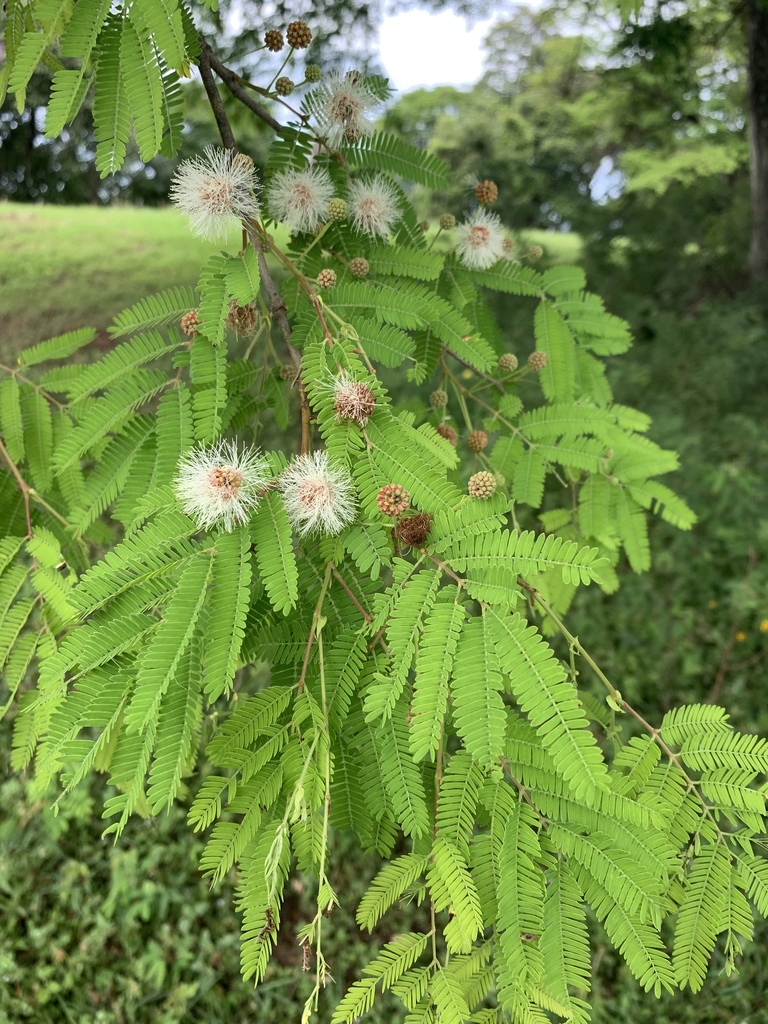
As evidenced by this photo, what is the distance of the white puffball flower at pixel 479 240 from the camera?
1904 mm

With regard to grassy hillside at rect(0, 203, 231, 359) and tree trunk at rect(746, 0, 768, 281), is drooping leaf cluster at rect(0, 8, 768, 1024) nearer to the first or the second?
grassy hillside at rect(0, 203, 231, 359)

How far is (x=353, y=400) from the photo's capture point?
3.69 ft

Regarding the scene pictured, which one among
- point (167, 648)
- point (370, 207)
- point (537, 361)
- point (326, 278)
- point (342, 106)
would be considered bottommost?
point (167, 648)

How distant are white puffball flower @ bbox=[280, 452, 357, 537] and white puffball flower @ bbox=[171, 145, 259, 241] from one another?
0.62 m

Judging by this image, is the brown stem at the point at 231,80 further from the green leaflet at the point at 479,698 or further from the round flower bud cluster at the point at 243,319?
the green leaflet at the point at 479,698

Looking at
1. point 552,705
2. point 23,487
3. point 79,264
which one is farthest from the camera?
point 79,264

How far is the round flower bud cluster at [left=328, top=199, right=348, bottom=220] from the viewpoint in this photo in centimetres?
157

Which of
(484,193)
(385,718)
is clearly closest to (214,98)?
(484,193)

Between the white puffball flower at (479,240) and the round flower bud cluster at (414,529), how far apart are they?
116cm

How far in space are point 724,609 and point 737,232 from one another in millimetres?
5220

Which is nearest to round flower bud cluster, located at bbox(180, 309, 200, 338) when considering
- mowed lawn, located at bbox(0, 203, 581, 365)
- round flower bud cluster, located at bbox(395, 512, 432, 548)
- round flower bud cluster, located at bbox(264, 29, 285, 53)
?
round flower bud cluster, located at bbox(395, 512, 432, 548)

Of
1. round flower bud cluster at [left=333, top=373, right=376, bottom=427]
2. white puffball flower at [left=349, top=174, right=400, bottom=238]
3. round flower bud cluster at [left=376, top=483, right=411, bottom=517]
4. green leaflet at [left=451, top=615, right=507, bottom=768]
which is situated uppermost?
white puffball flower at [left=349, top=174, right=400, bottom=238]

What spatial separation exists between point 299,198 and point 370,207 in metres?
0.20

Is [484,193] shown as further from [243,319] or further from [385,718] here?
[385,718]
